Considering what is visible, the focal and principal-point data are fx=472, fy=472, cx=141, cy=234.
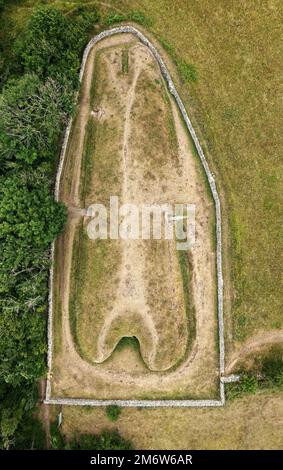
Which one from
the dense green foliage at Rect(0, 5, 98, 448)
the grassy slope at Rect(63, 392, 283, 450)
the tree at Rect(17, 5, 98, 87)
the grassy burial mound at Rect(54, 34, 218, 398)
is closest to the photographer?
the dense green foliage at Rect(0, 5, 98, 448)

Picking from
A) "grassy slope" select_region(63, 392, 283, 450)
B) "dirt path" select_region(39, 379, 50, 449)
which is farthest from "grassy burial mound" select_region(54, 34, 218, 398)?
"grassy slope" select_region(63, 392, 283, 450)

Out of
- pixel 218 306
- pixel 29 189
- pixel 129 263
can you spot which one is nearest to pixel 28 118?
pixel 29 189

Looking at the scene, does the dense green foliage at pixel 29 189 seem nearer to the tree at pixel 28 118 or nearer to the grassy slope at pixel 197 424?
the tree at pixel 28 118

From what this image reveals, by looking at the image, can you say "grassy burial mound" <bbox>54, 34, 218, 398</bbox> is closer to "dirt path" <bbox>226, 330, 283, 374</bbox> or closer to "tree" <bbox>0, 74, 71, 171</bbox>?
"dirt path" <bbox>226, 330, 283, 374</bbox>

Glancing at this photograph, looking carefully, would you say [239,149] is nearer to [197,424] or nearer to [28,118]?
[28,118]

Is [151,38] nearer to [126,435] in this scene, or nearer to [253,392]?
[253,392]
